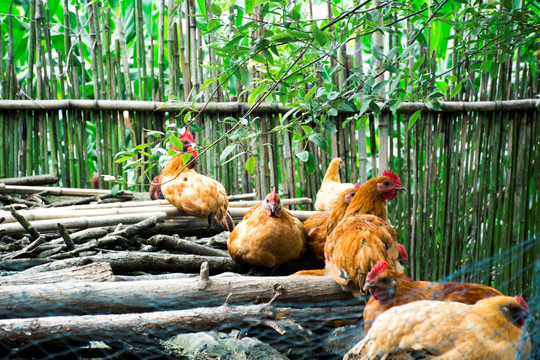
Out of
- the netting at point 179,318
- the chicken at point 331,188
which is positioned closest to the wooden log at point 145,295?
the netting at point 179,318

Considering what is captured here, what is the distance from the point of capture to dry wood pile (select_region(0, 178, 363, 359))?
1981 mm

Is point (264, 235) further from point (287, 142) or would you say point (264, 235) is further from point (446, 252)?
point (446, 252)

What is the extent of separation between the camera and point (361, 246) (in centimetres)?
273

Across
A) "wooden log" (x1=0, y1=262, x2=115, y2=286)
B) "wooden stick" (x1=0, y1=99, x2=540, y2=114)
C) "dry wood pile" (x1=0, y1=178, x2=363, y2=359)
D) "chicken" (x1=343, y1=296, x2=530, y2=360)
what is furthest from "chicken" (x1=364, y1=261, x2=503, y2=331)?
Answer: "wooden stick" (x1=0, y1=99, x2=540, y2=114)

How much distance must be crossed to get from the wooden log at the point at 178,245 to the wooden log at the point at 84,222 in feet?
1.17

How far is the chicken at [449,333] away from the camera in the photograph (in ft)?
6.01

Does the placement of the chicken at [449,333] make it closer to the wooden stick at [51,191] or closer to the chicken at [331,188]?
the chicken at [331,188]

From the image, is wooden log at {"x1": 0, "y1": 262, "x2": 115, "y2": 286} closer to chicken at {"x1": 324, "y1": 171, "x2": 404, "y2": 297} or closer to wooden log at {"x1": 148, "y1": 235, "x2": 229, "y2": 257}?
wooden log at {"x1": 148, "y1": 235, "x2": 229, "y2": 257}

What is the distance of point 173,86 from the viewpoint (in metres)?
4.98

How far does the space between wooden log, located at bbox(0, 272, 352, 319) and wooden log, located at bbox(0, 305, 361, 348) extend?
0.38 feet

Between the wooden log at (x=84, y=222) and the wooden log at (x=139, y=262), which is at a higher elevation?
the wooden log at (x=84, y=222)

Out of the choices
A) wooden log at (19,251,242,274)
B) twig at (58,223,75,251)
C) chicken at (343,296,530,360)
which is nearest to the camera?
chicken at (343,296,530,360)

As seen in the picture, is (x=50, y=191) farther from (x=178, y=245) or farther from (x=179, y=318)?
(x=179, y=318)

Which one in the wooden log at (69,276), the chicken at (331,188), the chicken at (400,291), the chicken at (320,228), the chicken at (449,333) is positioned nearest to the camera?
the chicken at (449,333)
